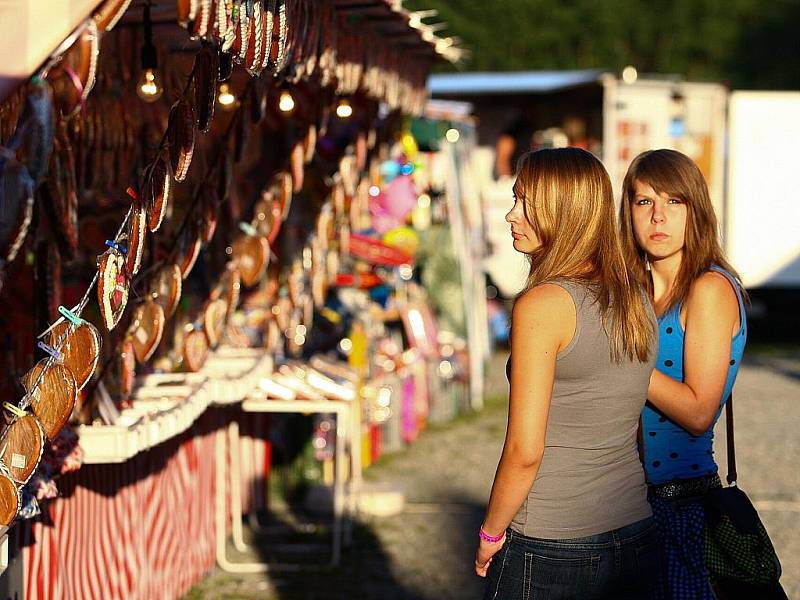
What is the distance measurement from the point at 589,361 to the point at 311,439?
4298mm

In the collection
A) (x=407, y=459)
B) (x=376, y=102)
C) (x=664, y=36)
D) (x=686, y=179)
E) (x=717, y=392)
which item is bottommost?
(x=407, y=459)

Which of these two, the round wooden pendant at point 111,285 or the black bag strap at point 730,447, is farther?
the black bag strap at point 730,447

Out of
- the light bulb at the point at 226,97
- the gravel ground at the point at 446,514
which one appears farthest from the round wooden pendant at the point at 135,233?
the gravel ground at the point at 446,514

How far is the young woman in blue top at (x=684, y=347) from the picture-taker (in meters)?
2.72

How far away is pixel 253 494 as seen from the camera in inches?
231

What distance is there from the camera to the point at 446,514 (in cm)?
611

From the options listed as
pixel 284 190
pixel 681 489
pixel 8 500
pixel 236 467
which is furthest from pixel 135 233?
pixel 236 467

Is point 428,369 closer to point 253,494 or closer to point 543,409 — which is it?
point 253,494

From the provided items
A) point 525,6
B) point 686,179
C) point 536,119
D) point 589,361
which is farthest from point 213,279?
point 525,6

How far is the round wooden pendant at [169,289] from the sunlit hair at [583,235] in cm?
138

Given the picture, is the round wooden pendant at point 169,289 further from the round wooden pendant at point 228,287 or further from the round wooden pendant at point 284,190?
the round wooden pendant at point 284,190

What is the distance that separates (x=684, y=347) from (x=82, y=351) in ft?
4.49

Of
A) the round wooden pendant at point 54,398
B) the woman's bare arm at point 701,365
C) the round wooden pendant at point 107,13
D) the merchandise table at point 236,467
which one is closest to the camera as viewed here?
the round wooden pendant at point 107,13

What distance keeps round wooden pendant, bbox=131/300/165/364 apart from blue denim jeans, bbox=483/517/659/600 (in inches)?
52.8
